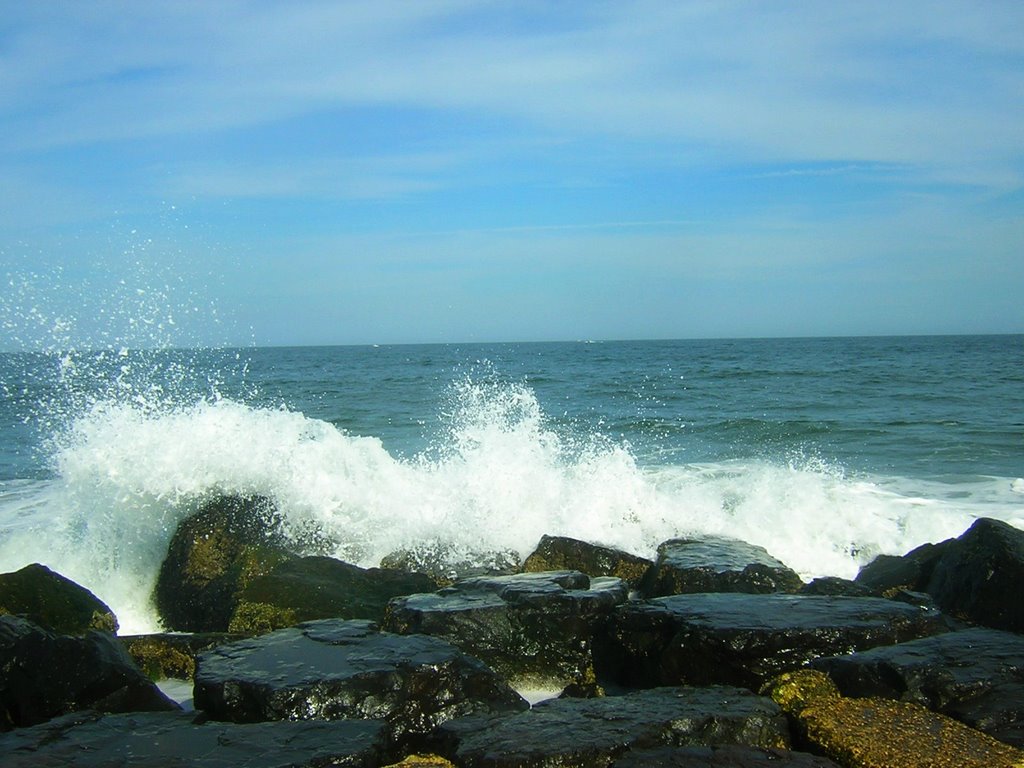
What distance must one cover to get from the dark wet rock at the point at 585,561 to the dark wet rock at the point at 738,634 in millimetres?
2145

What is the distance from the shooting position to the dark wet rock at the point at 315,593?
6.14m

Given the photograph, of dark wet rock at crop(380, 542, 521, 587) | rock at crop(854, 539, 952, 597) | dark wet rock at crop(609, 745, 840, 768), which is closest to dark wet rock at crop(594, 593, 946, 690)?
dark wet rock at crop(609, 745, 840, 768)

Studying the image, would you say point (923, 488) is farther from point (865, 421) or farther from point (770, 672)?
point (770, 672)

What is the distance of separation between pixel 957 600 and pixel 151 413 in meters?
8.62

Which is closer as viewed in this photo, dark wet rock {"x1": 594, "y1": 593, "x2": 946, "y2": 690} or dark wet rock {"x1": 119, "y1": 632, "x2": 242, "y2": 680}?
dark wet rock {"x1": 594, "y1": 593, "x2": 946, "y2": 690}

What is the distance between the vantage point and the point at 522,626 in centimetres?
528

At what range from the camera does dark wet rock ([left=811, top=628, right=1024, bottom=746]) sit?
366 cm

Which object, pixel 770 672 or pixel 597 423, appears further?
pixel 597 423

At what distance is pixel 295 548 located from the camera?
8.39 metres

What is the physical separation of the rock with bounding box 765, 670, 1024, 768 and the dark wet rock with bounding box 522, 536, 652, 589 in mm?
3517

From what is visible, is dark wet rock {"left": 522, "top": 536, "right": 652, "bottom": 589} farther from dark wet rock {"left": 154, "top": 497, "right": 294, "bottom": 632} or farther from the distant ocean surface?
dark wet rock {"left": 154, "top": 497, "right": 294, "bottom": 632}

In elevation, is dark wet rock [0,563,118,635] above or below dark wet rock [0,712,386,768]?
below

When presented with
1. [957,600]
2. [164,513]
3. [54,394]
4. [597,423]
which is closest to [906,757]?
[957,600]

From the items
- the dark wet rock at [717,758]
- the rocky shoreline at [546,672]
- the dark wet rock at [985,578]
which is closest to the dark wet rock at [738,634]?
the rocky shoreline at [546,672]
